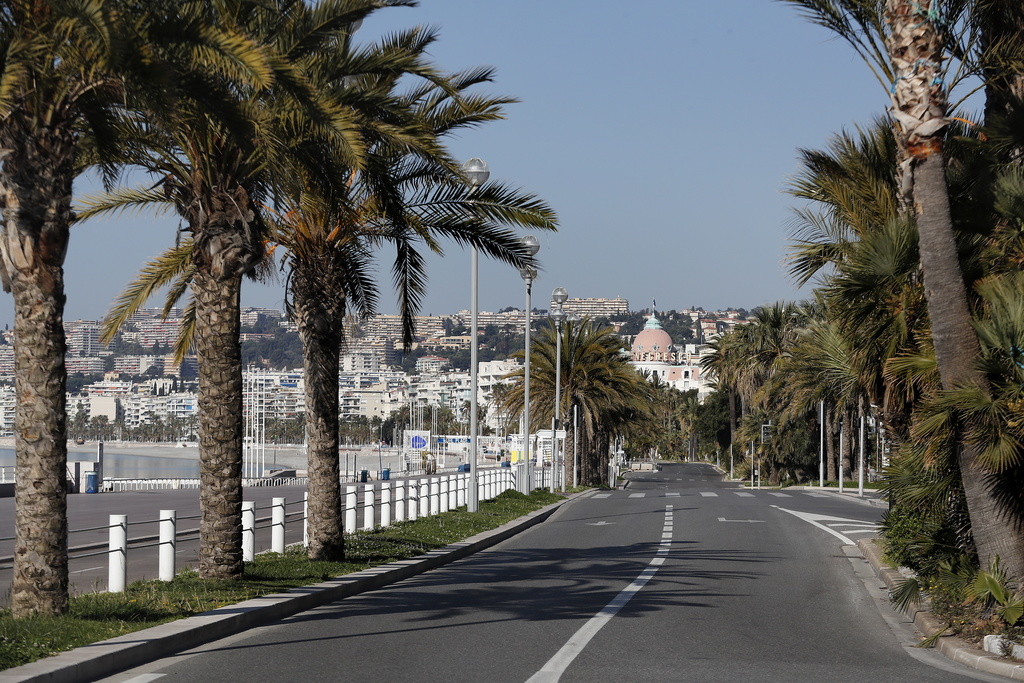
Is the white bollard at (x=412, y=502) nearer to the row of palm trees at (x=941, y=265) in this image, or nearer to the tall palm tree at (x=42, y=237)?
the row of palm trees at (x=941, y=265)

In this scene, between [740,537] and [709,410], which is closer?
[740,537]

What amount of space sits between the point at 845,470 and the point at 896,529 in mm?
67787

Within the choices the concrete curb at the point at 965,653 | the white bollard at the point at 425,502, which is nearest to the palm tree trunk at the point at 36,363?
the concrete curb at the point at 965,653

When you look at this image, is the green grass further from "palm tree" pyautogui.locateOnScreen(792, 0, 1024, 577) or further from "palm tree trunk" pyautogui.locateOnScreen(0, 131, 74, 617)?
"palm tree" pyautogui.locateOnScreen(792, 0, 1024, 577)

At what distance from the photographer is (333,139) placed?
12.3 meters

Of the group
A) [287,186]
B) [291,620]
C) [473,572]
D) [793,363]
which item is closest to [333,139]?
[287,186]

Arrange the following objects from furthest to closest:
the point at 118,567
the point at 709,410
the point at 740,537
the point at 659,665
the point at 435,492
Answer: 1. the point at 709,410
2. the point at 435,492
3. the point at 740,537
4. the point at 118,567
5. the point at 659,665

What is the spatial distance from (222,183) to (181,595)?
5.00 metres

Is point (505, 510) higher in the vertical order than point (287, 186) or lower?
lower

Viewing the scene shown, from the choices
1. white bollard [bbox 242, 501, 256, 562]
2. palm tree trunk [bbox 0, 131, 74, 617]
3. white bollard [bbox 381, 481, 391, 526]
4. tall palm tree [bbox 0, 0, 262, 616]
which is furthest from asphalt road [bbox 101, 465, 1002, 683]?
white bollard [bbox 381, 481, 391, 526]

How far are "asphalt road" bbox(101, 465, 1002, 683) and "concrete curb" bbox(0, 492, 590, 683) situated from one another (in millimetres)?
182

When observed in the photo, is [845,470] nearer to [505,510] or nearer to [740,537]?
[505,510]

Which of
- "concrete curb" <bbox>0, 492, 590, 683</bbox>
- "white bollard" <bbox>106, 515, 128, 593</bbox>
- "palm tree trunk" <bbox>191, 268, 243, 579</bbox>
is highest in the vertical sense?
"palm tree trunk" <bbox>191, 268, 243, 579</bbox>

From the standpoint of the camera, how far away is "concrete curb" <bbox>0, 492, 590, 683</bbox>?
27.9 ft
